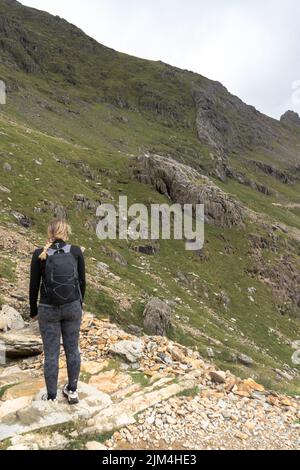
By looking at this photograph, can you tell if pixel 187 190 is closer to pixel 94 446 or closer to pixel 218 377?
pixel 218 377

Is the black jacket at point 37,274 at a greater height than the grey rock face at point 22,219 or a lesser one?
lesser

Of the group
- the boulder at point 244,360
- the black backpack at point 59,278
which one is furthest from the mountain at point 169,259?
the black backpack at point 59,278

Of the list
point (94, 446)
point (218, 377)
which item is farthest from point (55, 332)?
point (218, 377)

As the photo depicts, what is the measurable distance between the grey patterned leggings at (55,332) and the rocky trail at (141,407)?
737mm

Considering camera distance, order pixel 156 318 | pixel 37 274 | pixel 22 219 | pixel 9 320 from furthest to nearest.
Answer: pixel 22 219, pixel 156 318, pixel 9 320, pixel 37 274

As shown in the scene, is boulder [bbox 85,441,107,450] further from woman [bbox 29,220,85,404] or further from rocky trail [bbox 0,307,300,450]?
woman [bbox 29,220,85,404]

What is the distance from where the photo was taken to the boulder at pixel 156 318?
28.6 m

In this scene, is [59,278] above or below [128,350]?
above

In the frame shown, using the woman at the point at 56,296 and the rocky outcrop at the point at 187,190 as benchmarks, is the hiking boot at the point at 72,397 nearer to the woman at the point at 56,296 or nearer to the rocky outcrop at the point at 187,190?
the woman at the point at 56,296

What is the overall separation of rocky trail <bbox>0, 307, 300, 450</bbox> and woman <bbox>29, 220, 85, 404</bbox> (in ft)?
2.62

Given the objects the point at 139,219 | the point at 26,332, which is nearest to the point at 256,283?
the point at 139,219

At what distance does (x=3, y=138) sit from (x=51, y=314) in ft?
185

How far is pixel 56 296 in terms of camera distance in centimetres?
887

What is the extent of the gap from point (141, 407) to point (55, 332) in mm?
2955
